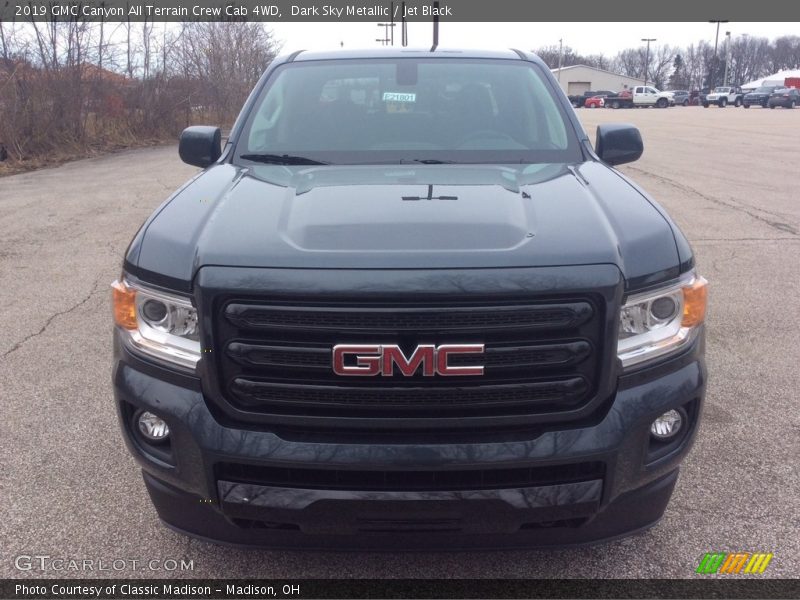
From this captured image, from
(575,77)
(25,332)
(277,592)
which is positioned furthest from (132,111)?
(575,77)

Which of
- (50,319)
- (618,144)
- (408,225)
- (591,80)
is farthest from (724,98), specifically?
(408,225)

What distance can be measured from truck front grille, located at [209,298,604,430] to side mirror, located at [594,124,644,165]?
1795 millimetres

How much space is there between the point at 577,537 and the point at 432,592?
581 millimetres

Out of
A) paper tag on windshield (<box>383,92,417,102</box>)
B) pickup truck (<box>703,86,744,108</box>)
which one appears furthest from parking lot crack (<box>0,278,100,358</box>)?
pickup truck (<box>703,86,744,108</box>)

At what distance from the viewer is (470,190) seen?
8.89 ft

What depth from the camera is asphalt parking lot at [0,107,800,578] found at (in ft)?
8.89

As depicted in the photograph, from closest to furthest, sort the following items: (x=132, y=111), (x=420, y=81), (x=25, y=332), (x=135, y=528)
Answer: (x=135, y=528), (x=420, y=81), (x=25, y=332), (x=132, y=111)

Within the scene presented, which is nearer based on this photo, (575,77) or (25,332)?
(25,332)

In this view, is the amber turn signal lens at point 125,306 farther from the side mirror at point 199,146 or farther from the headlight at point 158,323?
the side mirror at point 199,146

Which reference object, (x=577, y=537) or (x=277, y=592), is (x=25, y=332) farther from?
(x=577, y=537)

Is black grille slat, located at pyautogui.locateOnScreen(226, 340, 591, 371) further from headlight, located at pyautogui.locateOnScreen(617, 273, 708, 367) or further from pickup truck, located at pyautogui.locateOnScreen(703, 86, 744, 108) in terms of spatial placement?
pickup truck, located at pyautogui.locateOnScreen(703, 86, 744, 108)

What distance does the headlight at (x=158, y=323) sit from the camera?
2.26 meters

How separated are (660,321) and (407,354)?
83 centimetres

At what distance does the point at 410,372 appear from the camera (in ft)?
6.91
